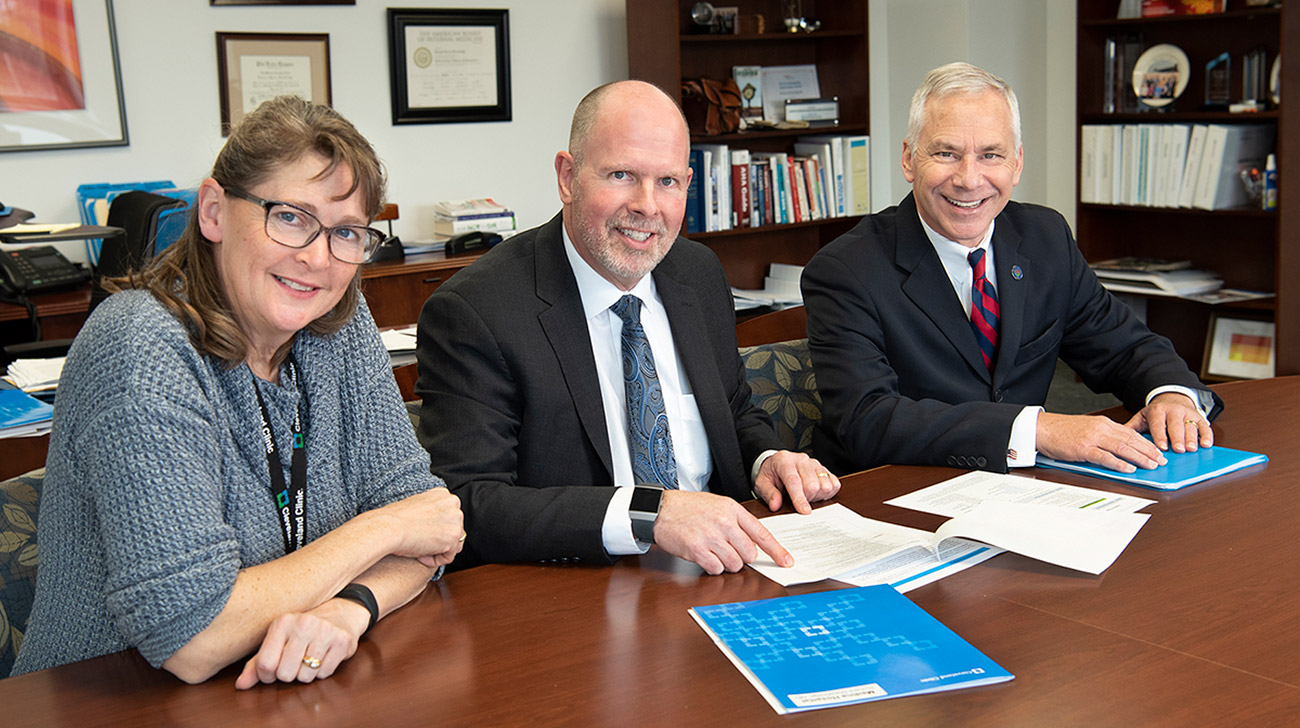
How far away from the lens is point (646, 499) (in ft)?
5.27

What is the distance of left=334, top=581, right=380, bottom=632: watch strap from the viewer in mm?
1345

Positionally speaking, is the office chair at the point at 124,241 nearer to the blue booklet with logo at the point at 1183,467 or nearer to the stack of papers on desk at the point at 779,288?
the stack of papers on desk at the point at 779,288

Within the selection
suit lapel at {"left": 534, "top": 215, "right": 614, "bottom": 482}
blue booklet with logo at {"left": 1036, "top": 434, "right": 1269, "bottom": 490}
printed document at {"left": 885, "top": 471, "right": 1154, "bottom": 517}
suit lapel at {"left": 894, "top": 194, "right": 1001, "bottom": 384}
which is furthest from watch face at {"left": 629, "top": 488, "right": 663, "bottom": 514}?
suit lapel at {"left": 894, "top": 194, "right": 1001, "bottom": 384}

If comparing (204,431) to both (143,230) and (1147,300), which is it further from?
(1147,300)

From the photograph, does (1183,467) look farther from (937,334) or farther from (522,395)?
(522,395)

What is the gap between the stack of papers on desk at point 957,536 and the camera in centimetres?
149

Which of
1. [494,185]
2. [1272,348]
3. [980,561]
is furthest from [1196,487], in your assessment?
[494,185]

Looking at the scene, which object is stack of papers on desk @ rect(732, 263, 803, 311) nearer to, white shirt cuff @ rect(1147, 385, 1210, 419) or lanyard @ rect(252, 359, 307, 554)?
white shirt cuff @ rect(1147, 385, 1210, 419)

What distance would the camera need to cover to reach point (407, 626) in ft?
4.51

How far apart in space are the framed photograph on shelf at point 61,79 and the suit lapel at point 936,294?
3188mm

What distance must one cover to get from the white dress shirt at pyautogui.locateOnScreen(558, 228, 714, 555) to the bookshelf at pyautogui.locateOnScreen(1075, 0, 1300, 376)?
11.0 feet

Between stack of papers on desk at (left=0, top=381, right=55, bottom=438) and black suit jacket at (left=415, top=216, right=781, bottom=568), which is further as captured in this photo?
stack of papers on desk at (left=0, top=381, right=55, bottom=438)

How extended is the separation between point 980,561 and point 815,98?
13.5 ft

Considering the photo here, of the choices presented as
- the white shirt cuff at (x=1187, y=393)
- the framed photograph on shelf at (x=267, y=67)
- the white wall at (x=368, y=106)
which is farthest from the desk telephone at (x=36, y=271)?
the white shirt cuff at (x=1187, y=393)
